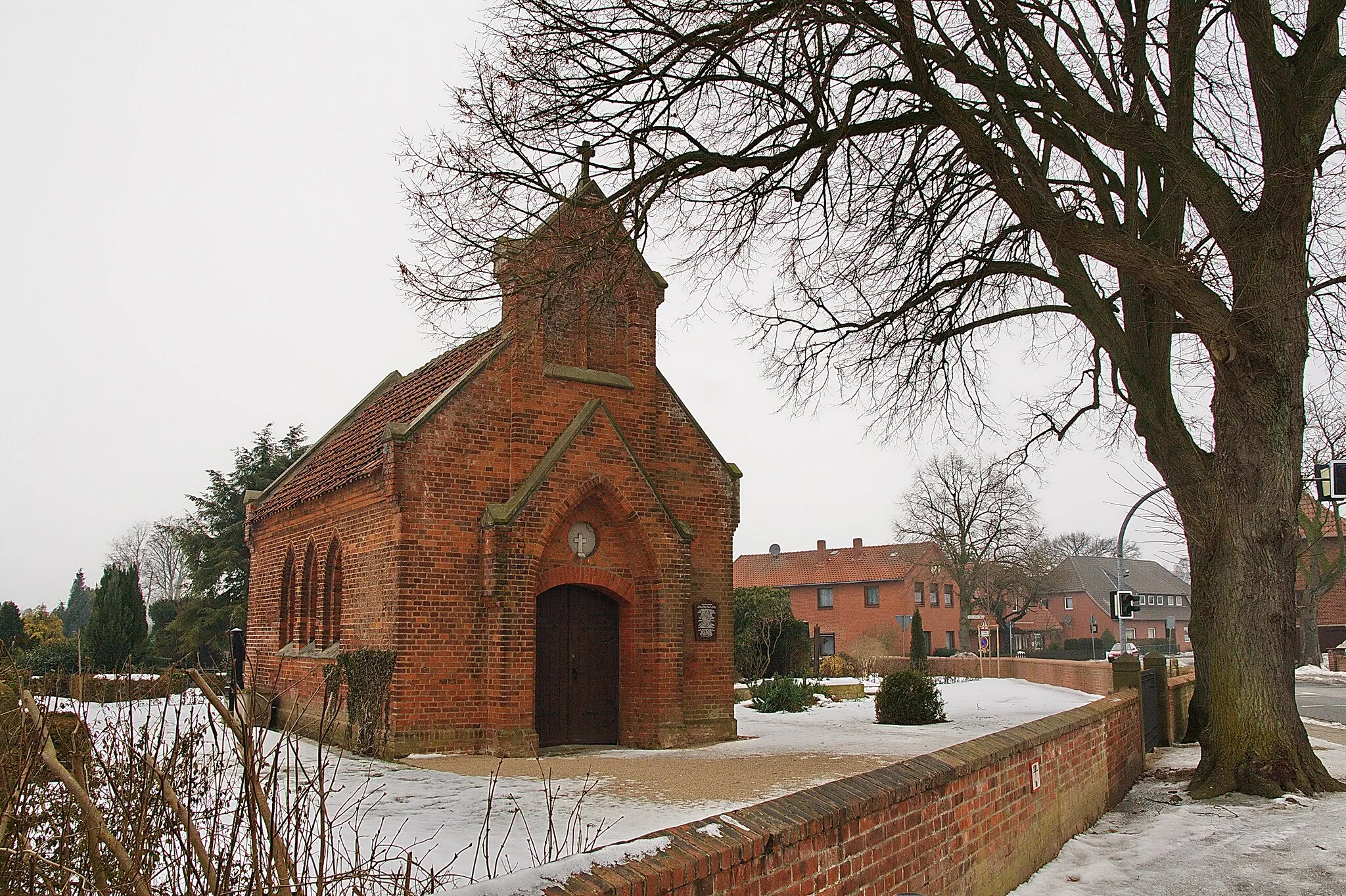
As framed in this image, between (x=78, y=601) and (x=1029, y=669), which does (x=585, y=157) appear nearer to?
(x=1029, y=669)

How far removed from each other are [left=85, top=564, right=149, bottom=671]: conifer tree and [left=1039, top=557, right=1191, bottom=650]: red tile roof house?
73.4m

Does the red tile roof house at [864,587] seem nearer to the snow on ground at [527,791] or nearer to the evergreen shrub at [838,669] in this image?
the evergreen shrub at [838,669]

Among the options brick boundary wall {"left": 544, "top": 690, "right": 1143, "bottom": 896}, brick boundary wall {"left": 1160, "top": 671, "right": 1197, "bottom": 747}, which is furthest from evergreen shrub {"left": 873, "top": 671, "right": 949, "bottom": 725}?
brick boundary wall {"left": 544, "top": 690, "right": 1143, "bottom": 896}

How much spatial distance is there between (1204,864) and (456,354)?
45.1 ft

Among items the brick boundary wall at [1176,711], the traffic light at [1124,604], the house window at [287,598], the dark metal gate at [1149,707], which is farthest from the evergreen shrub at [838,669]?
the house window at [287,598]

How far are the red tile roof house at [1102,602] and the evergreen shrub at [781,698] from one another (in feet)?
232

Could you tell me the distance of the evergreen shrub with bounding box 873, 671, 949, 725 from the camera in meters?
20.2

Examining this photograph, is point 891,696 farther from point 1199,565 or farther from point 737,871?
point 737,871

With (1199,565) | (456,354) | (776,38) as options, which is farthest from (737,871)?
(456,354)

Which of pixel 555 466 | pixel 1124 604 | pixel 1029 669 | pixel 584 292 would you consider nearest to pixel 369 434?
pixel 555 466

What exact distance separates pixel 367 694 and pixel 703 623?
5.39 meters

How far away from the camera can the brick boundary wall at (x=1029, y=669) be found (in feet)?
97.8

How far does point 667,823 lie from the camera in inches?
329

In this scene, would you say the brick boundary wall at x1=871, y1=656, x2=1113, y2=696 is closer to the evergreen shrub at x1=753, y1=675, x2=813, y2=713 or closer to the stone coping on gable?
the evergreen shrub at x1=753, y1=675, x2=813, y2=713
